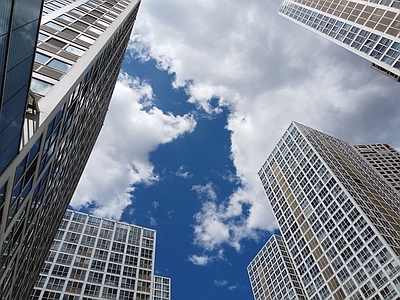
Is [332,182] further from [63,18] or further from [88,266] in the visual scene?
[63,18]

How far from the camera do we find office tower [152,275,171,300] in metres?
100

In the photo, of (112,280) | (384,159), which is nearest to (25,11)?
(112,280)

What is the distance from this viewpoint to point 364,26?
200 ft

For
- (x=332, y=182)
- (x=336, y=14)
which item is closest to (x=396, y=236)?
(x=332, y=182)

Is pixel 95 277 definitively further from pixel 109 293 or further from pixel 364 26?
pixel 364 26

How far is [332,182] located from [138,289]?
60.2m

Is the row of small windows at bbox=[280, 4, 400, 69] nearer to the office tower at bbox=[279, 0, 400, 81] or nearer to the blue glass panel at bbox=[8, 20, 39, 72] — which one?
the office tower at bbox=[279, 0, 400, 81]

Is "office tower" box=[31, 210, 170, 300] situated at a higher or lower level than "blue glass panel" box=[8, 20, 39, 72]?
lower

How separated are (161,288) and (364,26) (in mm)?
95646

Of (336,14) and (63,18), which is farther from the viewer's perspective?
(336,14)

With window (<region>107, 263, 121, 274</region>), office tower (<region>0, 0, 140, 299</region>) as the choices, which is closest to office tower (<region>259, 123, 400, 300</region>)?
window (<region>107, 263, 121, 274</region>)

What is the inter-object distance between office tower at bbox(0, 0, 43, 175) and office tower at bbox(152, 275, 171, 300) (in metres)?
A: 94.8

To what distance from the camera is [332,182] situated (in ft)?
279

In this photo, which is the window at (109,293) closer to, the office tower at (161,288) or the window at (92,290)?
the window at (92,290)
